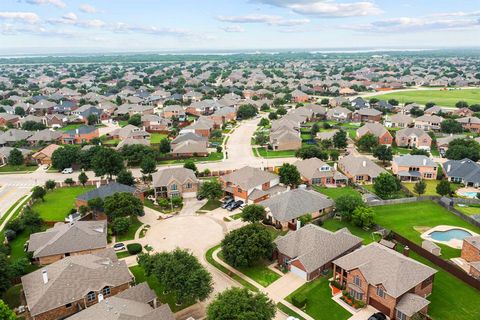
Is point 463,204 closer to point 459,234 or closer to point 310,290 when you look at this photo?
point 459,234

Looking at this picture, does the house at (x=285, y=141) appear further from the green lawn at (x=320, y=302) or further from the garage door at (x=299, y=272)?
the green lawn at (x=320, y=302)

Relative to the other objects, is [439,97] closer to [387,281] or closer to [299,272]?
[299,272]

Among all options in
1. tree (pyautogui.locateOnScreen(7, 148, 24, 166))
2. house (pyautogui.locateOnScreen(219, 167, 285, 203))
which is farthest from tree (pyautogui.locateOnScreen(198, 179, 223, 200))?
tree (pyautogui.locateOnScreen(7, 148, 24, 166))

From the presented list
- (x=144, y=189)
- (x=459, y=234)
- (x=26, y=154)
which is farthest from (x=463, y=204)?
(x=26, y=154)

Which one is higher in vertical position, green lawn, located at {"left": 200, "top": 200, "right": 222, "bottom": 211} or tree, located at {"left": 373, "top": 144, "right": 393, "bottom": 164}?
tree, located at {"left": 373, "top": 144, "right": 393, "bottom": 164}

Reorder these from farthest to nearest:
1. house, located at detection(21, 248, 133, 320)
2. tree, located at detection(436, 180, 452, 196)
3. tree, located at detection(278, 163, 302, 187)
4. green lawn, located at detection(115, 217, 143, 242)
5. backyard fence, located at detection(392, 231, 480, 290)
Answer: tree, located at detection(278, 163, 302, 187) → tree, located at detection(436, 180, 452, 196) → green lawn, located at detection(115, 217, 143, 242) → backyard fence, located at detection(392, 231, 480, 290) → house, located at detection(21, 248, 133, 320)

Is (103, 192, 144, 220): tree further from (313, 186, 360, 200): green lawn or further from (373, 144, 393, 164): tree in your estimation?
(373, 144, 393, 164): tree
